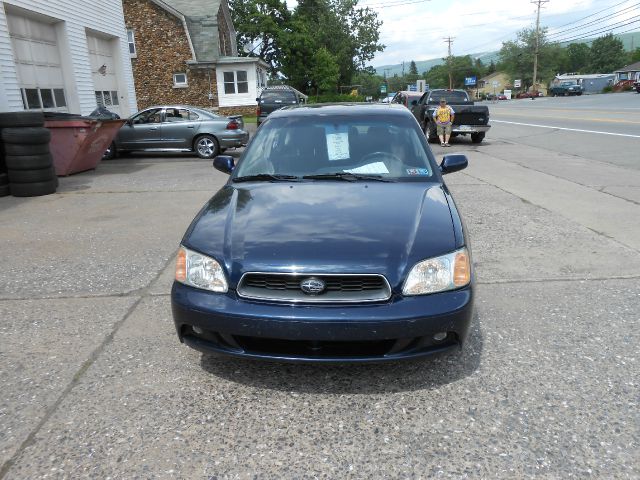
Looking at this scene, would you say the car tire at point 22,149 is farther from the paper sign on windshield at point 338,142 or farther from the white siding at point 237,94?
the white siding at point 237,94

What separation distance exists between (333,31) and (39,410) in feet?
220

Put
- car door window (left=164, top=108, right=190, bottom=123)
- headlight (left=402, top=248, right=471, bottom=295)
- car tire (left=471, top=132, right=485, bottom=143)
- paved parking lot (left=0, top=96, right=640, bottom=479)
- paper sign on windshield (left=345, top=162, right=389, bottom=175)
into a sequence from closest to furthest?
paved parking lot (left=0, top=96, right=640, bottom=479)
headlight (left=402, top=248, right=471, bottom=295)
paper sign on windshield (left=345, top=162, right=389, bottom=175)
car door window (left=164, top=108, right=190, bottom=123)
car tire (left=471, top=132, right=485, bottom=143)

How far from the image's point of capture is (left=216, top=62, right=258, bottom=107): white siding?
3234cm

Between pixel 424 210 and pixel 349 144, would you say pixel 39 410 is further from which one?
pixel 349 144

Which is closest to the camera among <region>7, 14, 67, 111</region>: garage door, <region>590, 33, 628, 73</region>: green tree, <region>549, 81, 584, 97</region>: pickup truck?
<region>7, 14, 67, 111</region>: garage door

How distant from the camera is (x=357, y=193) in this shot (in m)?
3.60

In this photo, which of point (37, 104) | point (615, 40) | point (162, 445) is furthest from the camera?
point (615, 40)

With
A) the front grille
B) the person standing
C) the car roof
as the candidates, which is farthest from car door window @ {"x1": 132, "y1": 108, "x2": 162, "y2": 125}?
the front grille

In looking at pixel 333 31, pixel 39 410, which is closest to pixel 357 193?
pixel 39 410

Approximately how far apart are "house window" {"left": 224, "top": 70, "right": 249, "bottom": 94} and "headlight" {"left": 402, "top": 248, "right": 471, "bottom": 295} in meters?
31.9

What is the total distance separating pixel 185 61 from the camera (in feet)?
104

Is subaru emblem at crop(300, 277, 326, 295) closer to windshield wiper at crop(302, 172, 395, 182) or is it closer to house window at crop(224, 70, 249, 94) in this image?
windshield wiper at crop(302, 172, 395, 182)

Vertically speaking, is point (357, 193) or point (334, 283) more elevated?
point (357, 193)

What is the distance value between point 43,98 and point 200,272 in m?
13.2
